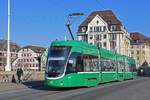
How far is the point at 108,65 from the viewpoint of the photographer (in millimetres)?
25531

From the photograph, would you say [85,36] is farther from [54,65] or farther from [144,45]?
[54,65]

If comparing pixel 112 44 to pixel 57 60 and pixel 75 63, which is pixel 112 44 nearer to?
pixel 75 63

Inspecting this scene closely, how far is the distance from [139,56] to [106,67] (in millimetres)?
90345

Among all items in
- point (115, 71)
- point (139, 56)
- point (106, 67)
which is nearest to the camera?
point (106, 67)

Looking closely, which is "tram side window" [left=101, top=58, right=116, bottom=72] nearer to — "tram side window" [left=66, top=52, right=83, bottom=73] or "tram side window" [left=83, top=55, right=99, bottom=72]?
"tram side window" [left=83, top=55, right=99, bottom=72]

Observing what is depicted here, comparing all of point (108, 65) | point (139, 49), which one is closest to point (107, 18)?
point (139, 49)

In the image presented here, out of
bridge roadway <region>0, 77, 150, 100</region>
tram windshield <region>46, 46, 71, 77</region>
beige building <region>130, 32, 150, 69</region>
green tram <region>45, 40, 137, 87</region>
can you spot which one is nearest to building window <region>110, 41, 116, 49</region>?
beige building <region>130, 32, 150, 69</region>

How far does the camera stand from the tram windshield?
665 inches

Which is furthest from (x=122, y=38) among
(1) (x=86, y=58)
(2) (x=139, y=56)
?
(1) (x=86, y=58)

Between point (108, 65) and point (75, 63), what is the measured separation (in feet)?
27.2

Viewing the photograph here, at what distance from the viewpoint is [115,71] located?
28.0 m

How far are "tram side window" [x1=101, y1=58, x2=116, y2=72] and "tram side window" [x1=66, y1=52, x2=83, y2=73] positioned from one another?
549cm

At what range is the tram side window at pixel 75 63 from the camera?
56.8 feet

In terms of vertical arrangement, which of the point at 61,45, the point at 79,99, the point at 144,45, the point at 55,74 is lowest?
the point at 79,99
